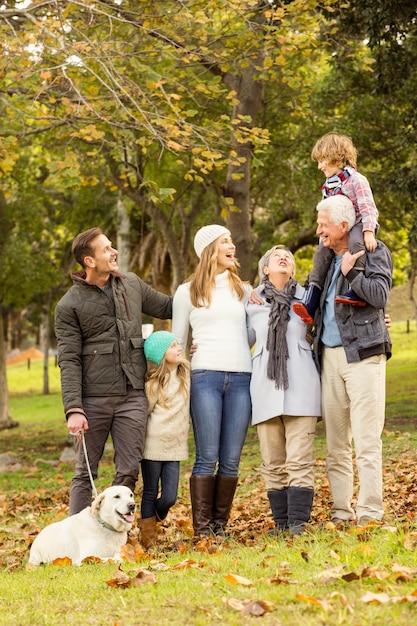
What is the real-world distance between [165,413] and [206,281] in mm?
1100

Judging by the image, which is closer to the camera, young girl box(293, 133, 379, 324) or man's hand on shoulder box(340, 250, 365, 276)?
man's hand on shoulder box(340, 250, 365, 276)

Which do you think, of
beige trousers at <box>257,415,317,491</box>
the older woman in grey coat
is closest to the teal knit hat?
the older woman in grey coat

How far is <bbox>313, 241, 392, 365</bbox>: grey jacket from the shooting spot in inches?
249

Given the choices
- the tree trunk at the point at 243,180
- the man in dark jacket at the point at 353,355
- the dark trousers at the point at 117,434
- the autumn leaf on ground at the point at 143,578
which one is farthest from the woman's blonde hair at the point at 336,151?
the tree trunk at the point at 243,180

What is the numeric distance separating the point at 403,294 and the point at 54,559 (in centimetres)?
6665

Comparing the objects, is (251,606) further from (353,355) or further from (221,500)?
(221,500)

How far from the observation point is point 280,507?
6934 millimetres

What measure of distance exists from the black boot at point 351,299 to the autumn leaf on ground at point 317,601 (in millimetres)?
2494

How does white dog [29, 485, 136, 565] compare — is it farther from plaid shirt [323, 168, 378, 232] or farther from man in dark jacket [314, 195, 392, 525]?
plaid shirt [323, 168, 378, 232]

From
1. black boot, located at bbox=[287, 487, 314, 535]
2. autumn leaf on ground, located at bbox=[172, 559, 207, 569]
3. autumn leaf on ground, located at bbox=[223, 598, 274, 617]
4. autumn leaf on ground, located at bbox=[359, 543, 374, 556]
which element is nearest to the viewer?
autumn leaf on ground, located at bbox=[223, 598, 274, 617]

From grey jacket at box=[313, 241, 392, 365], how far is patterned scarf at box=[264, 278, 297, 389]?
0.45m

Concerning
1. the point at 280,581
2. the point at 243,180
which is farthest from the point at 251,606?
the point at 243,180

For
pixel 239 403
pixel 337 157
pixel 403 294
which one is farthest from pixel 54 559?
→ pixel 403 294

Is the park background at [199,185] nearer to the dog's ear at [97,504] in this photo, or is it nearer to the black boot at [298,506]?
the black boot at [298,506]
